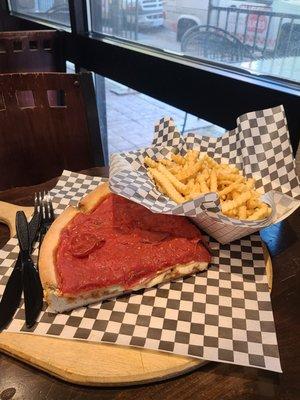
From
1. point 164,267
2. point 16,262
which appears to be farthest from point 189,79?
point 16,262

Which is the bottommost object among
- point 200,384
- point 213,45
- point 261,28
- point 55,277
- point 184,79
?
point 200,384

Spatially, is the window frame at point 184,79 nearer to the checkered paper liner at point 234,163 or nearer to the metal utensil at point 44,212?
the checkered paper liner at point 234,163

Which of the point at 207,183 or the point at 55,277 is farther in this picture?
the point at 207,183

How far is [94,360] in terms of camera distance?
78 cm

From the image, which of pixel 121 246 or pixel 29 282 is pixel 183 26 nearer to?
pixel 121 246

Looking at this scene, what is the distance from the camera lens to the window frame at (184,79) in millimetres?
1455

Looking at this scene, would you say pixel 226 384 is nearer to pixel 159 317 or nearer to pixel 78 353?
pixel 159 317

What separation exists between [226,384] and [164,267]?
341 millimetres

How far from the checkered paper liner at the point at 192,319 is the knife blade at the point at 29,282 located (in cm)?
3

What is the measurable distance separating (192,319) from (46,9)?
3.59 meters

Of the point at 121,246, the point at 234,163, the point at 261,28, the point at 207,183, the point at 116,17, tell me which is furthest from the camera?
the point at 116,17

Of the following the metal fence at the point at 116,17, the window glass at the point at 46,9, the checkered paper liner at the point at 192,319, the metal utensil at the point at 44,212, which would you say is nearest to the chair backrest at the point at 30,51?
the metal fence at the point at 116,17

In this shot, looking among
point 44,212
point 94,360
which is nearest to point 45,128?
point 44,212

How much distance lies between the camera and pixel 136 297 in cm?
94
